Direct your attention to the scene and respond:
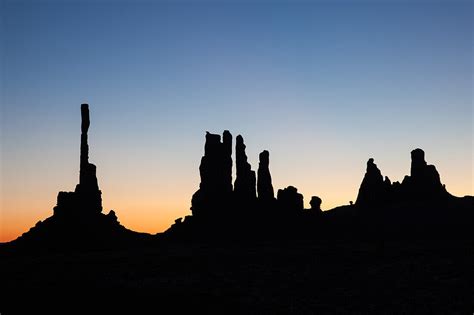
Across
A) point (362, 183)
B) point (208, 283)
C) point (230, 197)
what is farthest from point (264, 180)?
point (208, 283)

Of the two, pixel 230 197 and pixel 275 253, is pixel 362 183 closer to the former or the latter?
pixel 230 197

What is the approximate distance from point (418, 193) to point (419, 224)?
59.4ft

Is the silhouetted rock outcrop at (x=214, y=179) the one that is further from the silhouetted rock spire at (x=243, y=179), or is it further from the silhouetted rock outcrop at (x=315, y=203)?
the silhouetted rock outcrop at (x=315, y=203)

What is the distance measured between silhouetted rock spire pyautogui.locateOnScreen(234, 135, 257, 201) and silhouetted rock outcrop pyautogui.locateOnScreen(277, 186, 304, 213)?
570 centimetres

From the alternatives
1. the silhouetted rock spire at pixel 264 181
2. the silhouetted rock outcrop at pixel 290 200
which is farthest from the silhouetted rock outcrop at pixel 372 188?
the silhouetted rock spire at pixel 264 181

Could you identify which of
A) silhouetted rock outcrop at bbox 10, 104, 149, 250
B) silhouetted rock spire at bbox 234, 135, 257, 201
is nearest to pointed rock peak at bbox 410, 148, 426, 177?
silhouetted rock spire at bbox 234, 135, 257, 201

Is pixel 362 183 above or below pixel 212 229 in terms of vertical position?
above

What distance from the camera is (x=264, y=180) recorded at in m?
91.8

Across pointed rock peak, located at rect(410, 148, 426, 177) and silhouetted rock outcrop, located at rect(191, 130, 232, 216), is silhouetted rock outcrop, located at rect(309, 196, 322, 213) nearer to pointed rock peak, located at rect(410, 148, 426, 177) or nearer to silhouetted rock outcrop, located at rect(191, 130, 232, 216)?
silhouetted rock outcrop, located at rect(191, 130, 232, 216)

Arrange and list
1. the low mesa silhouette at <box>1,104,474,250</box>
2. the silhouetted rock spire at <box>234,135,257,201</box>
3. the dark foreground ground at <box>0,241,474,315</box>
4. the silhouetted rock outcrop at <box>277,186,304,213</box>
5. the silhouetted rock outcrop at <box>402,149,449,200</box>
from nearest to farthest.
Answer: the dark foreground ground at <box>0,241,474,315</box>, the low mesa silhouette at <box>1,104,474,250</box>, the silhouetted rock outcrop at <box>277,186,304,213</box>, the silhouetted rock spire at <box>234,135,257,201</box>, the silhouetted rock outcrop at <box>402,149,449,200</box>

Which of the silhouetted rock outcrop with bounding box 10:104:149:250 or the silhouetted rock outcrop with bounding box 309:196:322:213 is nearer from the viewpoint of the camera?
the silhouetted rock outcrop with bounding box 10:104:149:250

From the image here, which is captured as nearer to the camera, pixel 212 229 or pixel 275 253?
pixel 275 253

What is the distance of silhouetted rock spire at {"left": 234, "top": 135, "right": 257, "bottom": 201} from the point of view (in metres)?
89.2

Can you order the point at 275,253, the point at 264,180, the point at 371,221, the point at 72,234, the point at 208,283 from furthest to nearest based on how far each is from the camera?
the point at 264,180
the point at 371,221
the point at 72,234
the point at 275,253
the point at 208,283
